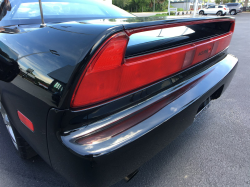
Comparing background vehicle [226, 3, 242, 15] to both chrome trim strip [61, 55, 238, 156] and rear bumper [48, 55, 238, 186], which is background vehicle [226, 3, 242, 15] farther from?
rear bumper [48, 55, 238, 186]

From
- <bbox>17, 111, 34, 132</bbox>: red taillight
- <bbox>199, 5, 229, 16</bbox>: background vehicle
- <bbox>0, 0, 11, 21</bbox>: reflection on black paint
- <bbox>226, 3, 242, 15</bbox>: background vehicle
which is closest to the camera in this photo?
<bbox>17, 111, 34, 132</bbox>: red taillight

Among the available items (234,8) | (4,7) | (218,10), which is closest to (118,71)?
(4,7)

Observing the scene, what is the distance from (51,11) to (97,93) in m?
1.54

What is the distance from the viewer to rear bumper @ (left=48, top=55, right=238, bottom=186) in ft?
2.84

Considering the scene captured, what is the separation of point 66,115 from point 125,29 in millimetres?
496

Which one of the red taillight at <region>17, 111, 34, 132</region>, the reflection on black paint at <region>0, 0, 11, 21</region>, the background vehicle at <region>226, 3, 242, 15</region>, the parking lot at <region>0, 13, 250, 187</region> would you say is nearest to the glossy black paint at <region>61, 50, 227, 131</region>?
the red taillight at <region>17, 111, 34, 132</region>

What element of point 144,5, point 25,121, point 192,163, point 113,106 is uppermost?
point 144,5

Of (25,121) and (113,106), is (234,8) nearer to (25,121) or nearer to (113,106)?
(113,106)

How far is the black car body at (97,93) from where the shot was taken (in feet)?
2.85

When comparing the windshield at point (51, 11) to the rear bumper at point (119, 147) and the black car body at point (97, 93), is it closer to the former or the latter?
the black car body at point (97, 93)

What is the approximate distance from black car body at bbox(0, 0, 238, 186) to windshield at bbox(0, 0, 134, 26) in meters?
0.63

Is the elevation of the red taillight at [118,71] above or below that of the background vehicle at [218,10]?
below

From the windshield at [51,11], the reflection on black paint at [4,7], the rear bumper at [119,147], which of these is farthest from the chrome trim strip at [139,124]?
the reflection on black paint at [4,7]

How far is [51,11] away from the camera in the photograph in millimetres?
2002
